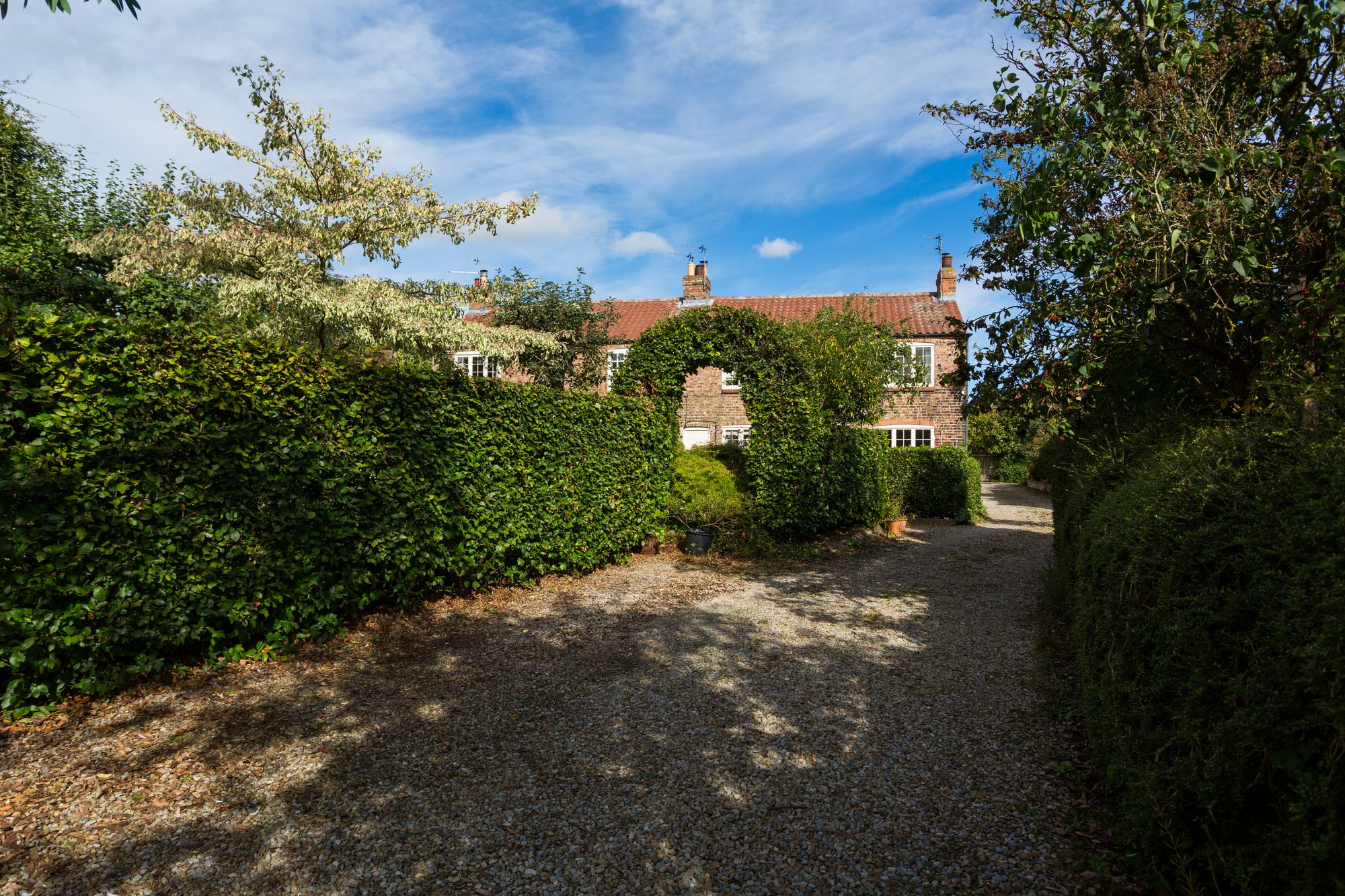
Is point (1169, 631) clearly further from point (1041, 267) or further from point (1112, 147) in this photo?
point (1041, 267)

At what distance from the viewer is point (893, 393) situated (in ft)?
73.5

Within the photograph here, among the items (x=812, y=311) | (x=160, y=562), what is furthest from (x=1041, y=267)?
(x=812, y=311)

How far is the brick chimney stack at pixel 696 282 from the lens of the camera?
2877 centimetres

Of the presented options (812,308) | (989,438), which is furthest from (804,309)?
(989,438)

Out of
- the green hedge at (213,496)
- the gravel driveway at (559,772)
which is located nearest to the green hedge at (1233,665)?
the gravel driveway at (559,772)

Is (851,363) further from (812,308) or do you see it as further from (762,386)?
(812,308)

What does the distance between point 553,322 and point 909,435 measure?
535 inches

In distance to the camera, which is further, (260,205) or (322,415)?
(260,205)

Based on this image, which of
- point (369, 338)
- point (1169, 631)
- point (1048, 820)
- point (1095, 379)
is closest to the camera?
point (1169, 631)

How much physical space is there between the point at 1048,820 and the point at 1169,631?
4.62ft

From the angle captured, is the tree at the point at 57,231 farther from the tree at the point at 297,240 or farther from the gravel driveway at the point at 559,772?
the gravel driveway at the point at 559,772

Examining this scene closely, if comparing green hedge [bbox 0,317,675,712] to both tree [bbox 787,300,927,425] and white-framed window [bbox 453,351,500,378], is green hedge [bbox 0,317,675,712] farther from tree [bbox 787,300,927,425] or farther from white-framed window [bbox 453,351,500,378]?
white-framed window [bbox 453,351,500,378]

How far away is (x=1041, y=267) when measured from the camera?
21.8 ft

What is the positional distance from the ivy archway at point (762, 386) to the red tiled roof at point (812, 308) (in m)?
13.3
